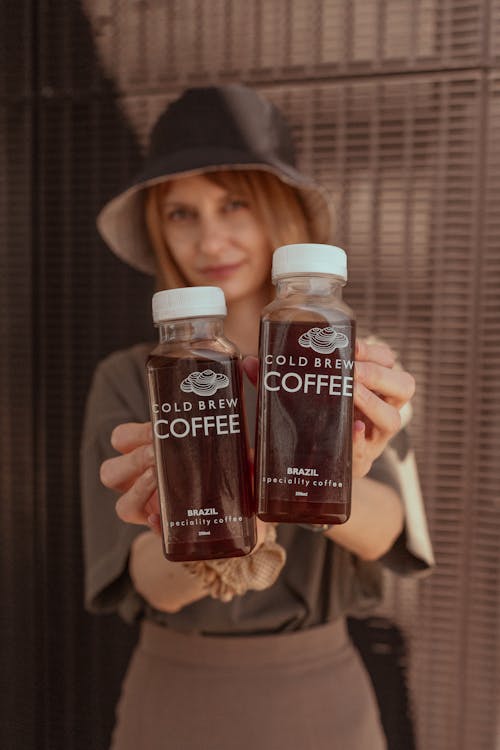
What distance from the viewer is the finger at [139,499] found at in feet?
1.90

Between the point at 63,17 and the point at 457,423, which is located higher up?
the point at 63,17

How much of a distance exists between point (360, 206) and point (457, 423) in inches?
15.8

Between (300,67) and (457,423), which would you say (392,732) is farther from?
(300,67)

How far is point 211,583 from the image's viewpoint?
0.66 metres

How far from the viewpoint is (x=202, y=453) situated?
0.51 meters

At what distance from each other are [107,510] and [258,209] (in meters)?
0.40

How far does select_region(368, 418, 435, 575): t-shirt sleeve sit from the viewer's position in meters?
0.82

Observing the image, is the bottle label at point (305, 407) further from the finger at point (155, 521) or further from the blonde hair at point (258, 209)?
the blonde hair at point (258, 209)

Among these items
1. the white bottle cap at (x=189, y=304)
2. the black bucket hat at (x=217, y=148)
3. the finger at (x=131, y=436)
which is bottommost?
the finger at (x=131, y=436)

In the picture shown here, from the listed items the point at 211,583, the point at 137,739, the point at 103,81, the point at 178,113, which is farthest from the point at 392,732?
the point at 103,81

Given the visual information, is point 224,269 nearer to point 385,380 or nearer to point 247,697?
point 385,380

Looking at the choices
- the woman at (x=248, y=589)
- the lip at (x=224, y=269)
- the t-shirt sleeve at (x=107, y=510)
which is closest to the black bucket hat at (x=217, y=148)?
the woman at (x=248, y=589)

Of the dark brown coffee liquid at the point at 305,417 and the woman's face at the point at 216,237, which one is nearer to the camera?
the dark brown coffee liquid at the point at 305,417

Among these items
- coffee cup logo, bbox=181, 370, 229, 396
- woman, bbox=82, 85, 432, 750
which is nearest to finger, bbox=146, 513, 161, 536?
coffee cup logo, bbox=181, 370, 229, 396
